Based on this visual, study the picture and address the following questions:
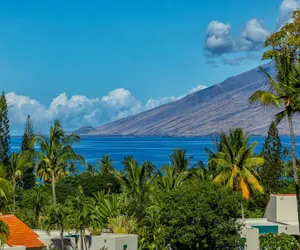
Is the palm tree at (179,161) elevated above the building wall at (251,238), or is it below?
above

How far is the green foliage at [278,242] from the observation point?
2966 cm

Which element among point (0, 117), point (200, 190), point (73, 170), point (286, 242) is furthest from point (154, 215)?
point (73, 170)

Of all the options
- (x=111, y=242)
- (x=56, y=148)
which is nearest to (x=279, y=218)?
(x=111, y=242)

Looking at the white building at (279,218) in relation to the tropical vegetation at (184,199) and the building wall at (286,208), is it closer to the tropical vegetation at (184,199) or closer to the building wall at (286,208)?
the building wall at (286,208)

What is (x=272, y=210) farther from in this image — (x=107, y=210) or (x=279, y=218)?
(x=107, y=210)

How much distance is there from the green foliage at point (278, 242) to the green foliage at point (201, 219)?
2.19 meters

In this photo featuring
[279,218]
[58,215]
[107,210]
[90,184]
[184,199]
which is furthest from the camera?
[90,184]

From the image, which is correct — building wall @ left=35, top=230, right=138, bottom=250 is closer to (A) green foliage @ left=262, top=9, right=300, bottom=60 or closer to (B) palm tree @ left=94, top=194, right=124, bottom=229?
(B) palm tree @ left=94, top=194, right=124, bottom=229

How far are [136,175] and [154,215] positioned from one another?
31.0 ft

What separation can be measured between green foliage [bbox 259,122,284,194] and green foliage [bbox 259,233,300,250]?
843 inches

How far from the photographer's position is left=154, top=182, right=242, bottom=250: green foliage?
28.2 meters

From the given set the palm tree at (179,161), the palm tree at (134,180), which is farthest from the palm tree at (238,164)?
the palm tree at (179,161)

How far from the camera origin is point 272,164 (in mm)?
54406

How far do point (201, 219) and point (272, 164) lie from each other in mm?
27252
